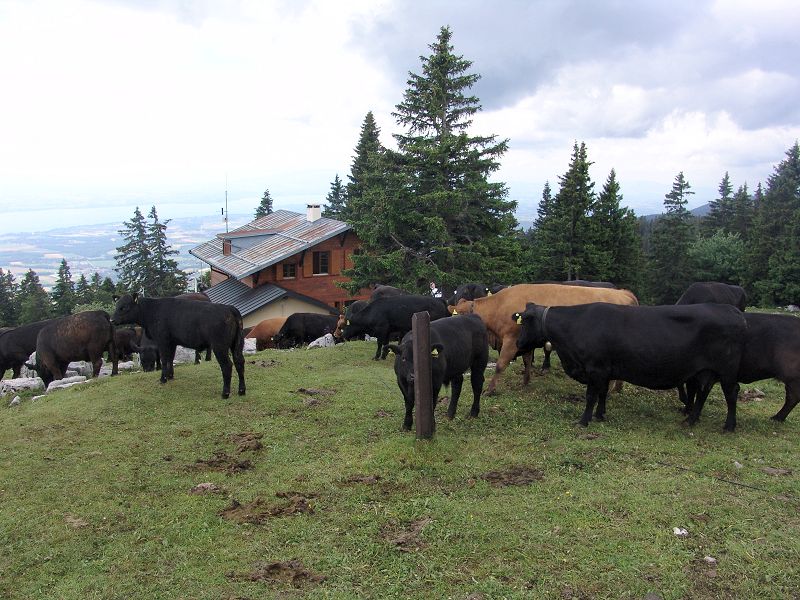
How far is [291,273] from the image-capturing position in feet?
121

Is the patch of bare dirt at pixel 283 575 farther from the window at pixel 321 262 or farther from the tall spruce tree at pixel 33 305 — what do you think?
the tall spruce tree at pixel 33 305

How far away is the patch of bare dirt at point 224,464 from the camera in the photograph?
813cm

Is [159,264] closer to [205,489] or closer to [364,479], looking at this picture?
[205,489]

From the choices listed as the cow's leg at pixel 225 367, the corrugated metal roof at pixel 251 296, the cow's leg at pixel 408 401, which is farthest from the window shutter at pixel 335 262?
the cow's leg at pixel 408 401

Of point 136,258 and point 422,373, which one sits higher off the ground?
point 136,258

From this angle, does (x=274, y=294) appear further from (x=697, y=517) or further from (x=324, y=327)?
(x=697, y=517)

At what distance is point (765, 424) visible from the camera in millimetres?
9750

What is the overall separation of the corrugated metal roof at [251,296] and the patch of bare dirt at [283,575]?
28896 mm

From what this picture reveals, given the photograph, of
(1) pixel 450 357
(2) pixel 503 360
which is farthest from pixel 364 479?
(2) pixel 503 360

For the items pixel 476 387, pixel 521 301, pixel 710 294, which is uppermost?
pixel 521 301

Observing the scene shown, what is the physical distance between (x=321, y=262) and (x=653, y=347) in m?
29.9

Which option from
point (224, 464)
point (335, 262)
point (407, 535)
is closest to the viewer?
point (407, 535)

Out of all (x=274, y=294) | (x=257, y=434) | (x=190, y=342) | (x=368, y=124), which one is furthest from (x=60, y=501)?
(x=368, y=124)

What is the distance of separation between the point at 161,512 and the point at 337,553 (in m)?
2.33
